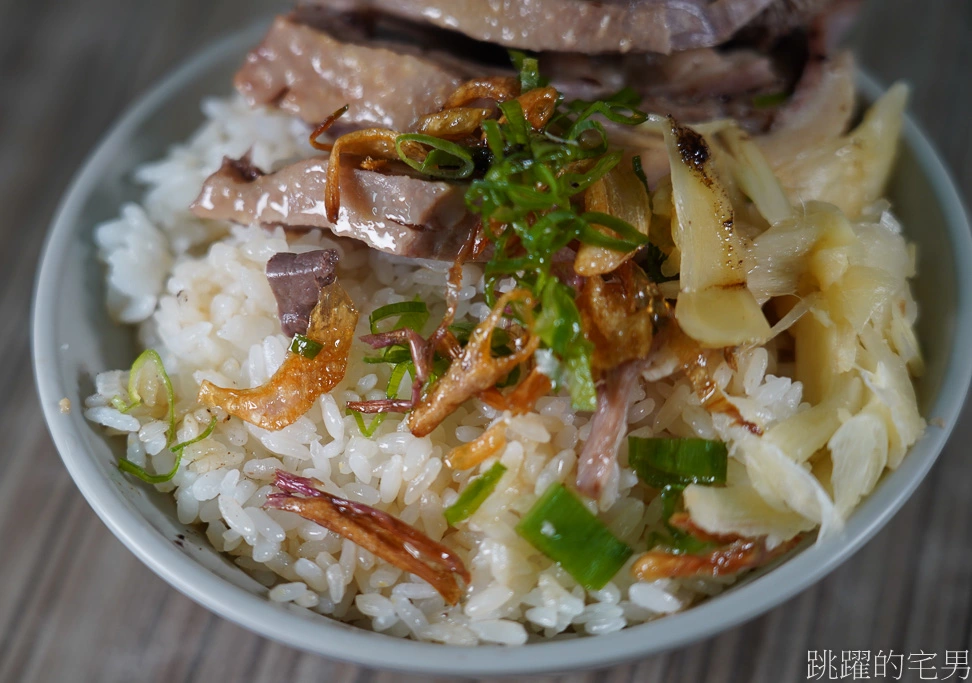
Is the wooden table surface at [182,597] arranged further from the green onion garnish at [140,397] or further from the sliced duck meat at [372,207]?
the sliced duck meat at [372,207]

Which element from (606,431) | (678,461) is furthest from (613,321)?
(678,461)

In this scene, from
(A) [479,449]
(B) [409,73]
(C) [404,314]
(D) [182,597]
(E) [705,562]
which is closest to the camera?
(E) [705,562]

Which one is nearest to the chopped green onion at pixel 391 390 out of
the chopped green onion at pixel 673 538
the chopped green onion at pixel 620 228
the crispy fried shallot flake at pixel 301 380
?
the crispy fried shallot flake at pixel 301 380

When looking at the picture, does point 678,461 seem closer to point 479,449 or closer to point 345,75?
point 479,449

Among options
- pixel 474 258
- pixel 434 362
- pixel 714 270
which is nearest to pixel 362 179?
pixel 474 258

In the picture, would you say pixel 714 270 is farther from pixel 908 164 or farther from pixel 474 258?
pixel 908 164
